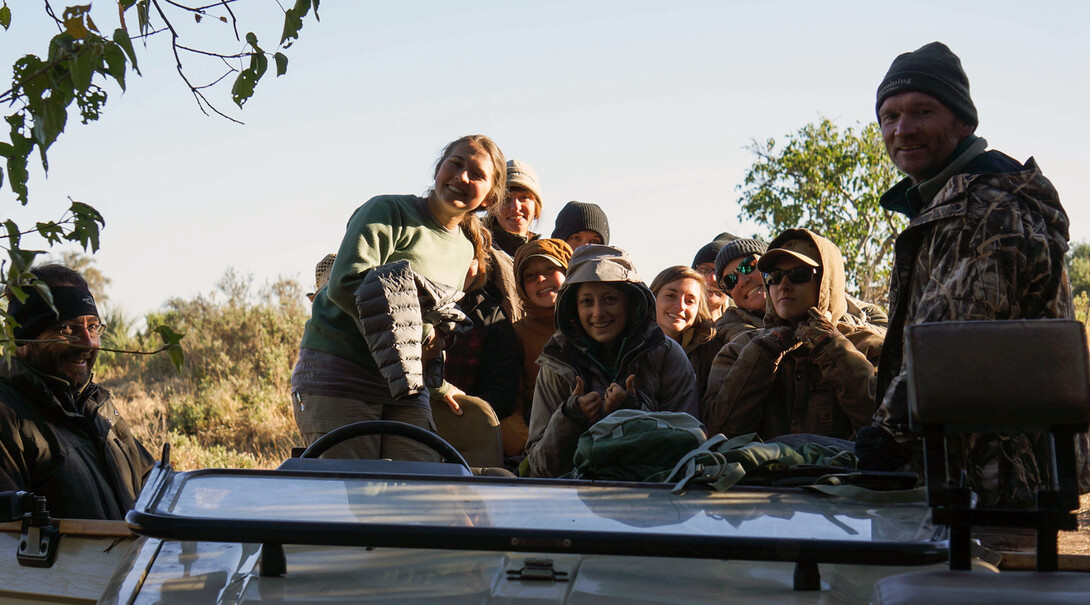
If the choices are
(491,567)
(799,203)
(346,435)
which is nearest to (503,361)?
(346,435)

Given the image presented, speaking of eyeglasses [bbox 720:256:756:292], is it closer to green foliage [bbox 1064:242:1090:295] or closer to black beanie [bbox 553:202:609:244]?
black beanie [bbox 553:202:609:244]

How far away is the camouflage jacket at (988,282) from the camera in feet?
10.6

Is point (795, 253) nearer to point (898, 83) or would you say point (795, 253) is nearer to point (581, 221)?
point (898, 83)

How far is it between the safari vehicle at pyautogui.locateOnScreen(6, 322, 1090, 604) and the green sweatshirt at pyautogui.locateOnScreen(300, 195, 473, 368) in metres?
A: 2.63

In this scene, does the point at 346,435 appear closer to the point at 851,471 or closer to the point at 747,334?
the point at 851,471

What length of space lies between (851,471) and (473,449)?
3.12 m

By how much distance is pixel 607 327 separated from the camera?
5.46 metres

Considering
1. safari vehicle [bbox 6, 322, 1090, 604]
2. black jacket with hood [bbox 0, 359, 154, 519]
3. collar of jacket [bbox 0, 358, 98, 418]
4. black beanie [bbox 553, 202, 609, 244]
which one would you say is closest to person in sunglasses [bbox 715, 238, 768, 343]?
black beanie [bbox 553, 202, 609, 244]

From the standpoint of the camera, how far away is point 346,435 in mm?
3445

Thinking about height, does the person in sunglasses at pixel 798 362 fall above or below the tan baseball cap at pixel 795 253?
below

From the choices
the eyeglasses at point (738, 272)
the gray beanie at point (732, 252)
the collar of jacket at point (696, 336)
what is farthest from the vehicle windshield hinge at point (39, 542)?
the gray beanie at point (732, 252)

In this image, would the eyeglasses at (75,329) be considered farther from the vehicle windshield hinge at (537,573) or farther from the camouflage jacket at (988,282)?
the camouflage jacket at (988,282)

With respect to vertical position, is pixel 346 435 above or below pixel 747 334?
below

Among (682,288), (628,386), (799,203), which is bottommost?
(628,386)
